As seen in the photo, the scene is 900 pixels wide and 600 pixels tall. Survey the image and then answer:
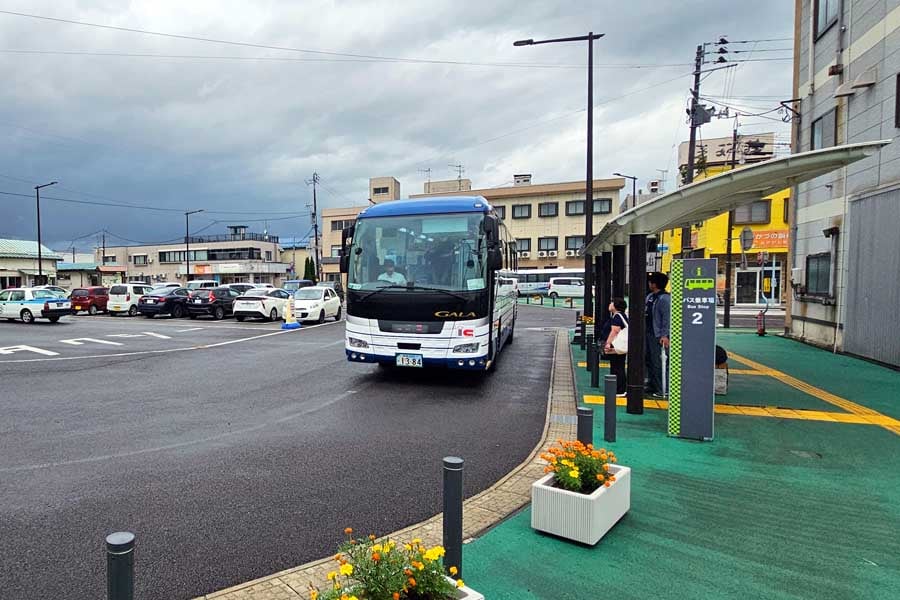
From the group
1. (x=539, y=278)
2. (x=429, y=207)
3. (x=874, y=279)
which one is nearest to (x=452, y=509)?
(x=429, y=207)

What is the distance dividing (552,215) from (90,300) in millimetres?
42259

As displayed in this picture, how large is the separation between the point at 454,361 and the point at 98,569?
19.5 feet

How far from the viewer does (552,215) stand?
55.8 m

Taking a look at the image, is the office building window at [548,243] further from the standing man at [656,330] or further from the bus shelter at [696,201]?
the standing man at [656,330]

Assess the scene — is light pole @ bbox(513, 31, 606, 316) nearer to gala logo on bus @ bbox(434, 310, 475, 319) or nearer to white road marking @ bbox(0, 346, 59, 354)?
gala logo on bus @ bbox(434, 310, 475, 319)

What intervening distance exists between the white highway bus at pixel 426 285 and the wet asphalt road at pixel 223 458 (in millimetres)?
760

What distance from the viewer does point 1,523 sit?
3.98 m

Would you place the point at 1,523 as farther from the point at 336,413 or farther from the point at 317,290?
the point at 317,290

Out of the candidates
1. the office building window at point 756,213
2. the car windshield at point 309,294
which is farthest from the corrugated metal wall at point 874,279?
the office building window at point 756,213

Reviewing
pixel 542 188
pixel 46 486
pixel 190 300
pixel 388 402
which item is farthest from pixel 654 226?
pixel 542 188

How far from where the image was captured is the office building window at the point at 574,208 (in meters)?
54.1

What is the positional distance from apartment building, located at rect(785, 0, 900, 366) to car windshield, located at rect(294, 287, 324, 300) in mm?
18946

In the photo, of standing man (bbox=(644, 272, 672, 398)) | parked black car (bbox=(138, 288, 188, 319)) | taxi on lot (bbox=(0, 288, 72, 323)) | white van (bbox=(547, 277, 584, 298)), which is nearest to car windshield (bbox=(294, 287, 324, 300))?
parked black car (bbox=(138, 288, 188, 319))

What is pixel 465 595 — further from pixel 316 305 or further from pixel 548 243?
pixel 548 243
